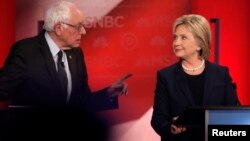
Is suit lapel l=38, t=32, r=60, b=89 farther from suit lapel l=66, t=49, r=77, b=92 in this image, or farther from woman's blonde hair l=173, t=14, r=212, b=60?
woman's blonde hair l=173, t=14, r=212, b=60

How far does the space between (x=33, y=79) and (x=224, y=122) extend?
4.32 feet

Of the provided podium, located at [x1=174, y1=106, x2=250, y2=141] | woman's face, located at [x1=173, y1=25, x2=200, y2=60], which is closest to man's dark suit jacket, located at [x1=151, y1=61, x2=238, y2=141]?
woman's face, located at [x1=173, y1=25, x2=200, y2=60]

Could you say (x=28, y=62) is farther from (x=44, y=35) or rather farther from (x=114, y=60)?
(x=114, y=60)

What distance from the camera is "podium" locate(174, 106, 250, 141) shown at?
2.50 meters

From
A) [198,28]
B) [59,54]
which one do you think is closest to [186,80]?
[198,28]

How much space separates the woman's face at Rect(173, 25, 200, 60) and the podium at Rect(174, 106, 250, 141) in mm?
712

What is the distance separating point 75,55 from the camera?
3680 mm

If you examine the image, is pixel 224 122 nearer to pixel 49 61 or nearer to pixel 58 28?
pixel 49 61

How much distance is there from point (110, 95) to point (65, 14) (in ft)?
2.12

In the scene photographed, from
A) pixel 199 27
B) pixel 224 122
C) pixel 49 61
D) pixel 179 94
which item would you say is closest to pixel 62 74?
pixel 49 61

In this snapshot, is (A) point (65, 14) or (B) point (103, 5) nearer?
(A) point (65, 14)

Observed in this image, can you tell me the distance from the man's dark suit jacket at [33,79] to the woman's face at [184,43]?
700 millimetres

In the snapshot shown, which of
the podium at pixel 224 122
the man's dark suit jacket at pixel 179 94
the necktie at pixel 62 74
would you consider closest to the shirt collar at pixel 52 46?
the necktie at pixel 62 74

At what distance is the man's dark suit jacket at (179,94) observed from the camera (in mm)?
3072
